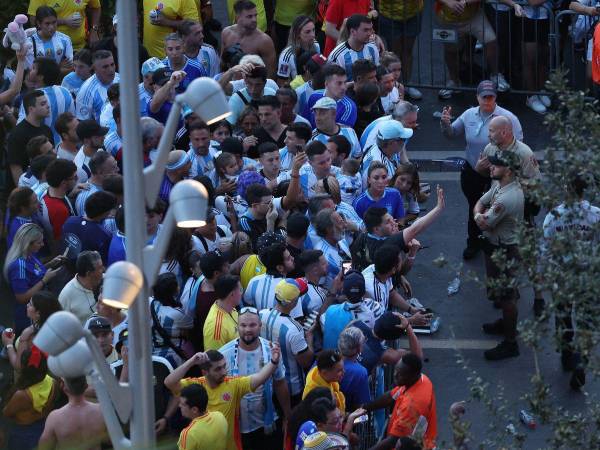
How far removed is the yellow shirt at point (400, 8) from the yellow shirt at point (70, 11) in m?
3.54

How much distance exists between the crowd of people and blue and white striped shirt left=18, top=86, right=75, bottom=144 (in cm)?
2

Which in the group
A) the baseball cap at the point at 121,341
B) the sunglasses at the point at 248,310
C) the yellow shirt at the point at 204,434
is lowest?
the yellow shirt at the point at 204,434

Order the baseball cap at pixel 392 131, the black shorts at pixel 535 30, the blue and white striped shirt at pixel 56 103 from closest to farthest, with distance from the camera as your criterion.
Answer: the baseball cap at pixel 392 131 → the blue and white striped shirt at pixel 56 103 → the black shorts at pixel 535 30

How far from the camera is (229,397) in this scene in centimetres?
929

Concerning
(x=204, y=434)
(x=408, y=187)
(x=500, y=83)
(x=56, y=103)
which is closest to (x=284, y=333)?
(x=204, y=434)

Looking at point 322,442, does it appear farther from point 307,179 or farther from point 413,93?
point 413,93

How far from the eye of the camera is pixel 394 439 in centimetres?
934

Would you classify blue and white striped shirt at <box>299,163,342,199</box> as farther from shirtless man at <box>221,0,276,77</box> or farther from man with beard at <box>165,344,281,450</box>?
shirtless man at <box>221,0,276,77</box>

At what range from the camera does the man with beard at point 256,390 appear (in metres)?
9.45

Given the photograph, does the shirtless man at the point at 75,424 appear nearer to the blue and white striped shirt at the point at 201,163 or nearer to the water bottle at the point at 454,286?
the blue and white striped shirt at the point at 201,163

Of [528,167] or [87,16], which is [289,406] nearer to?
[528,167]

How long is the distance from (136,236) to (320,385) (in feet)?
10.3

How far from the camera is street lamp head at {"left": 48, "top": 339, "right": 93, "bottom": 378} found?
251 inches

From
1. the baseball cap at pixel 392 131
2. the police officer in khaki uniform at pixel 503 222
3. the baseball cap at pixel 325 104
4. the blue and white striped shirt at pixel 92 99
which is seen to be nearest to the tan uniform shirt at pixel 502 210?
the police officer in khaki uniform at pixel 503 222
